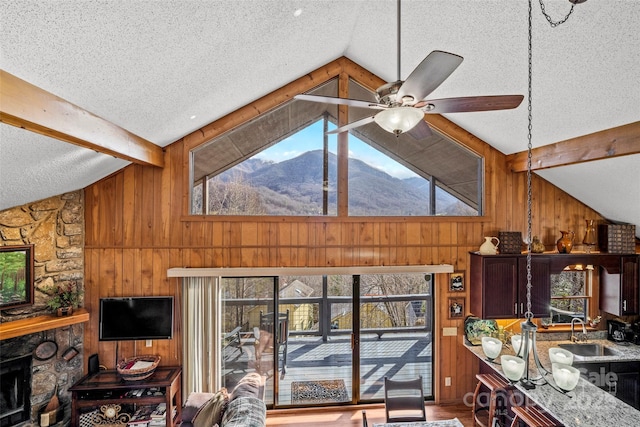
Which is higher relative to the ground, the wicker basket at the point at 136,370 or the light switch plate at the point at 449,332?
the light switch plate at the point at 449,332

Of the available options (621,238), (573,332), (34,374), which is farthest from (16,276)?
(621,238)

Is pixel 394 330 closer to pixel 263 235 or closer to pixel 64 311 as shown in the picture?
pixel 263 235

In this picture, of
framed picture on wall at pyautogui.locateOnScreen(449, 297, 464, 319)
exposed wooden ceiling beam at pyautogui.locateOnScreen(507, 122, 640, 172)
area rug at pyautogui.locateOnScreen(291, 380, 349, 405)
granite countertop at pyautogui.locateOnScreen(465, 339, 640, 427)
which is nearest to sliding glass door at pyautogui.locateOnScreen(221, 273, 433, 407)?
area rug at pyautogui.locateOnScreen(291, 380, 349, 405)

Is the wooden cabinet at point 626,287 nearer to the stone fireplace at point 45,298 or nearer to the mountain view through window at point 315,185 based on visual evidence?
the mountain view through window at point 315,185

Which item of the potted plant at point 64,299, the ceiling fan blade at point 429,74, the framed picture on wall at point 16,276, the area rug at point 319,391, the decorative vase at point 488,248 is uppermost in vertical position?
the ceiling fan blade at point 429,74

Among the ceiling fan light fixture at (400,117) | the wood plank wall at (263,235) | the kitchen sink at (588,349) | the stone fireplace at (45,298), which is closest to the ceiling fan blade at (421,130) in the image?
the ceiling fan light fixture at (400,117)

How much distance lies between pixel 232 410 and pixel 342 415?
1.83 m

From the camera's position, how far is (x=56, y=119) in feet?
6.96

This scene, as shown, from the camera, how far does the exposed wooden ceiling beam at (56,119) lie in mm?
1769

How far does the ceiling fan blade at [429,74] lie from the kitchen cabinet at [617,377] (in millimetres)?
4037

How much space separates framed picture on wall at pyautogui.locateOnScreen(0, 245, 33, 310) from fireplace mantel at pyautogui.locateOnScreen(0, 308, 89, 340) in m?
0.19

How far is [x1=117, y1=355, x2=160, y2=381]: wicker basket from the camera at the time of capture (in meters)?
3.71

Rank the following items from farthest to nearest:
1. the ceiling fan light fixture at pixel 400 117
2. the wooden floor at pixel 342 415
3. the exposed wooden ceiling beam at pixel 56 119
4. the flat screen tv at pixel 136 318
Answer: the wooden floor at pixel 342 415 → the flat screen tv at pixel 136 318 → the ceiling fan light fixture at pixel 400 117 → the exposed wooden ceiling beam at pixel 56 119

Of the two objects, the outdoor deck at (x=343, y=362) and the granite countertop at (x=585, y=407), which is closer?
the granite countertop at (x=585, y=407)
